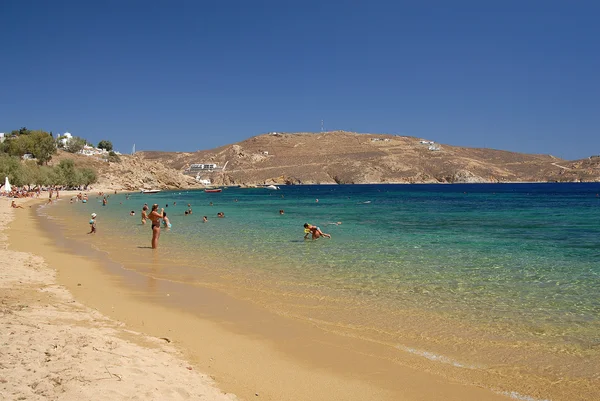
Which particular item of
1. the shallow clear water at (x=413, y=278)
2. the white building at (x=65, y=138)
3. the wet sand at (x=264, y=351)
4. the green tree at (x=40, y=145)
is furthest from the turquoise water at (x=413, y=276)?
the white building at (x=65, y=138)

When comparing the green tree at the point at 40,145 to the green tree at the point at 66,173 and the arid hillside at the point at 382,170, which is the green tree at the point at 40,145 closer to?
the green tree at the point at 66,173

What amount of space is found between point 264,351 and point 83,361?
2.62 meters


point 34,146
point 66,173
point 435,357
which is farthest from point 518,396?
point 34,146

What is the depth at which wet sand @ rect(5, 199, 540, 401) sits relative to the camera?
5.61 metres

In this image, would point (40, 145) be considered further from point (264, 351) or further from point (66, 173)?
point (264, 351)

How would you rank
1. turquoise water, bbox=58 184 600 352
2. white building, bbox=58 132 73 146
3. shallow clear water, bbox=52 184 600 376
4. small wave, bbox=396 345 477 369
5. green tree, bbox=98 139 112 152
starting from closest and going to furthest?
small wave, bbox=396 345 477 369 < shallow clear water, bbox=52 184 600 376 < turquoise water, bbox=58 184 600 352 < white building, bbox=58 132 73 146 < green tree, bbox=98 139 112 152

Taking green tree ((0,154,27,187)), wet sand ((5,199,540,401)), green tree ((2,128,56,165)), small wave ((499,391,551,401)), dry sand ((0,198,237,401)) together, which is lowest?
wet sand ((5,199,540,401))

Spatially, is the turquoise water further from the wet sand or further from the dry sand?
the dry sand

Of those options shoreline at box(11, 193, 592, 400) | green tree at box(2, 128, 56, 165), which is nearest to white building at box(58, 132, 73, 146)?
green tree at box(2, 128, 56, 165)

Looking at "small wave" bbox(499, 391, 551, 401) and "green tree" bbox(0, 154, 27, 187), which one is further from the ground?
"green tree" bbox(0, 154, 27, 187)

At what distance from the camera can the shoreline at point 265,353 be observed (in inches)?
221

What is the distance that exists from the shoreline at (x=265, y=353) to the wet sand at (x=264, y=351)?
0.04ft

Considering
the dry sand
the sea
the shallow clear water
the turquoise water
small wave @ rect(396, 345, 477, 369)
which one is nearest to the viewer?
the dry sand

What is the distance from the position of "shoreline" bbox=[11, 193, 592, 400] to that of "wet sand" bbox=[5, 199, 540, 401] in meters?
0.01
